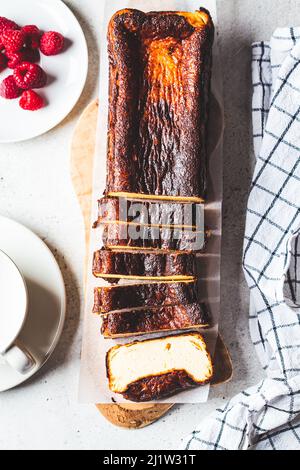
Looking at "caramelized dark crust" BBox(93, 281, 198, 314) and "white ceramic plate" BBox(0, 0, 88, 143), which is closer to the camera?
"caramelized dark crust" BBox(93, 281, 198, 314)

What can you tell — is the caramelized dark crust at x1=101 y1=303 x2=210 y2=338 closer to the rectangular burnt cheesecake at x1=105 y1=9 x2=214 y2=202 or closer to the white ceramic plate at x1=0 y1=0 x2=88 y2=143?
the rectangular burnt cheesecake at x1=105 y1=9 x2=214 y2=202

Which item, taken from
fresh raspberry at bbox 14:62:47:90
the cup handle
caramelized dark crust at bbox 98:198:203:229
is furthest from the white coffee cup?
fresh raspberry at bbox 14:62:47:90

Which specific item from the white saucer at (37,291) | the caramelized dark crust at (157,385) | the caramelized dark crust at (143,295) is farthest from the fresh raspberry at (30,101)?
the caramelized dark crust at (157,385)

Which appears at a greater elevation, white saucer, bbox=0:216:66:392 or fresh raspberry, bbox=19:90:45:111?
fresh raspberry, bbox=19:90:45:111

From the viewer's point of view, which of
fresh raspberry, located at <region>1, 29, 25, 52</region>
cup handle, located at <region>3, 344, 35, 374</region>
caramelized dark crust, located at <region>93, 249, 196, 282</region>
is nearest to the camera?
cup handle, located at <region>3, 344, 35, 374</region>

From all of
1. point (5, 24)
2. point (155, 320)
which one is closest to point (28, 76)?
point (5, 24)

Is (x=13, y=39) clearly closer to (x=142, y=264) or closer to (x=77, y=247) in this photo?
(x=77, y=247)

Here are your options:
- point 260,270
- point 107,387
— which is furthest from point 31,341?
point 260,270
